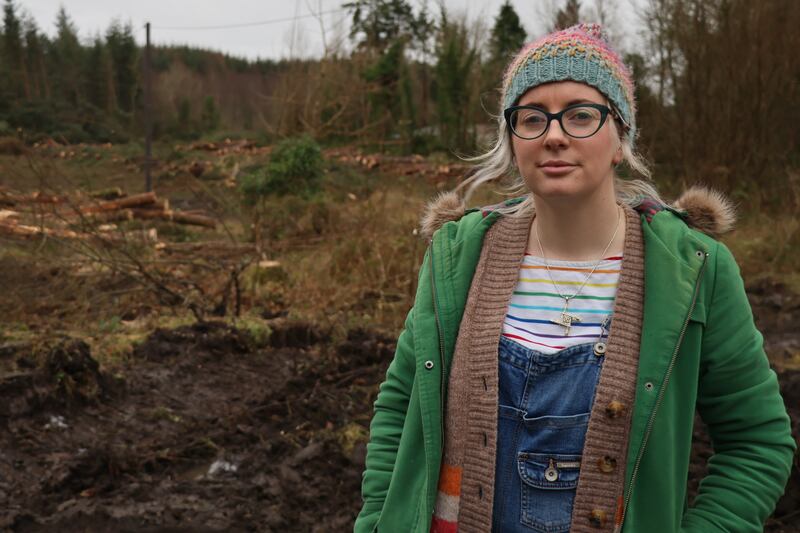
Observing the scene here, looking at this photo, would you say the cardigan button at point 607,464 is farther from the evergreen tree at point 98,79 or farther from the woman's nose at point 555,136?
the evergreen tree at point 98,79

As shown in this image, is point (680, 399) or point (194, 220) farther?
point (194, 220)

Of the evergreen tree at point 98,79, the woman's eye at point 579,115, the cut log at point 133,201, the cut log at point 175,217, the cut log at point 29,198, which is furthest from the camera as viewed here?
the evergreen tree at point 98,79

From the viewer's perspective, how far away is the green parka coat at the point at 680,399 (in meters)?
1.54

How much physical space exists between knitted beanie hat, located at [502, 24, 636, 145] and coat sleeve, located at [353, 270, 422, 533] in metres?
0.59

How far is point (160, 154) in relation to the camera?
96.6 ft

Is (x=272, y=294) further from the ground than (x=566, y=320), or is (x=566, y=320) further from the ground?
(x=566, y=320)

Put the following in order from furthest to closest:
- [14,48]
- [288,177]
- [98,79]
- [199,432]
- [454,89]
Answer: [98,79]
[14,48]
[454,89]
[288,177]
[199,432]

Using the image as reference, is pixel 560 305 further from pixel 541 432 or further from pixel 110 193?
pixel 110 193

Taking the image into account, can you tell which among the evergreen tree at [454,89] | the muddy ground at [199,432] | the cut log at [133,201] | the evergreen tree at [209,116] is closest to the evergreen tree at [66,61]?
the evergreen tree at [209,116]

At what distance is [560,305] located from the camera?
5.51 ft

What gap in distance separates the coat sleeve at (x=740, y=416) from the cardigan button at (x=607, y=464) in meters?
0.22

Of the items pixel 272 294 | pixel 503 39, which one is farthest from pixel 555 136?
pixel 503 39

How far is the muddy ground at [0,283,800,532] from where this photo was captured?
13.5 feet

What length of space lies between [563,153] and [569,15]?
58.3 ft
